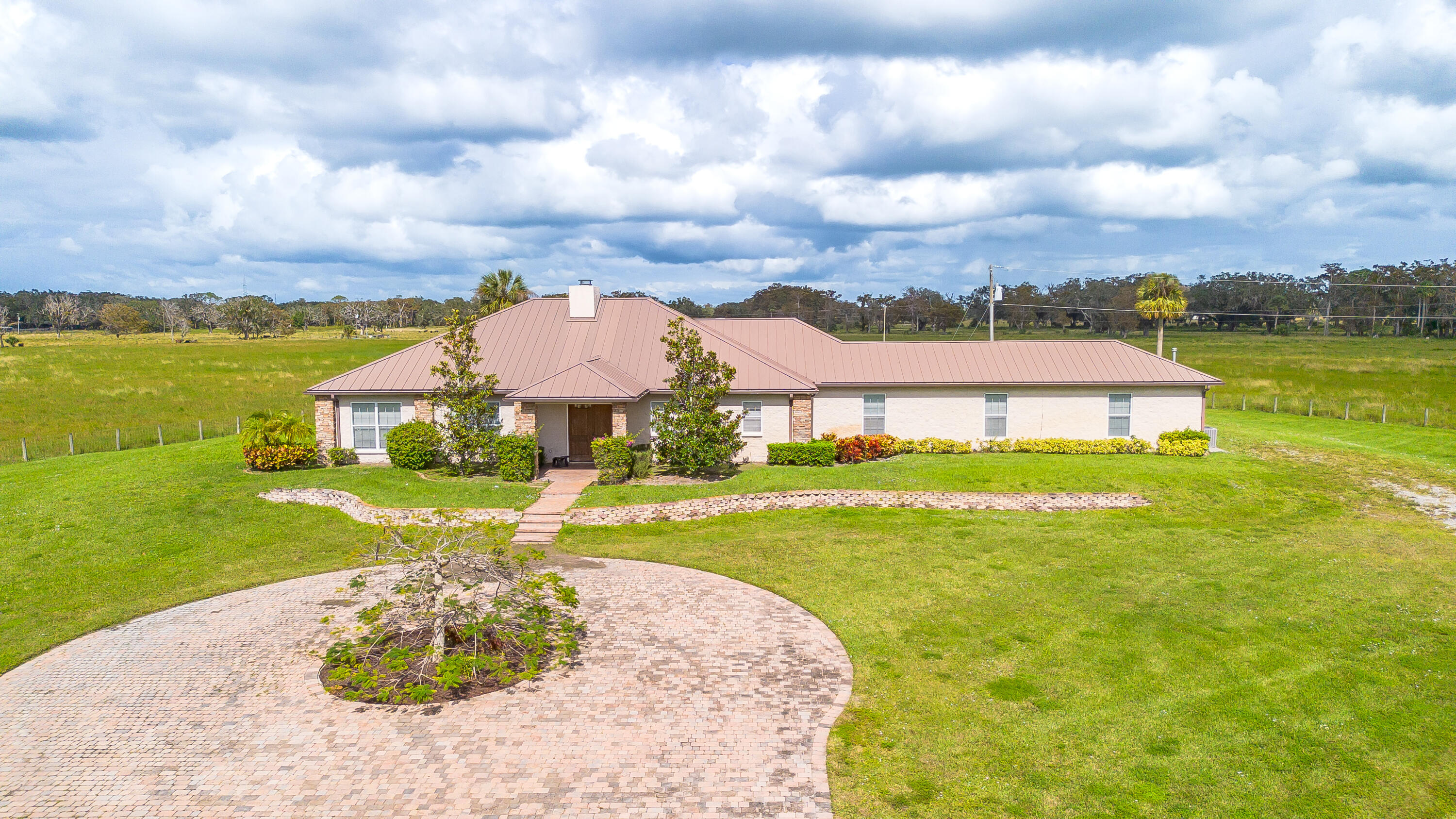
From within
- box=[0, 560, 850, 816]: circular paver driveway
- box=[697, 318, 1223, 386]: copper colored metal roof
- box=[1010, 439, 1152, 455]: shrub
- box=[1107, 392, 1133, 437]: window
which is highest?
box=[697, 318, 1223, 386]: copper colored metal roof

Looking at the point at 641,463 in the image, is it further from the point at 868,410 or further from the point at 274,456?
the point at 274,456

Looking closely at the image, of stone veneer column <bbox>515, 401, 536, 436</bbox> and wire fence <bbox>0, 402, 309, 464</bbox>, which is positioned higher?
stone veneer column <bbox>515, 401, 536, 436</bbox>

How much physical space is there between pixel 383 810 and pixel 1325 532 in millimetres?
20685

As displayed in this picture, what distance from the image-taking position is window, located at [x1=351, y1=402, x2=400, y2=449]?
998 inches

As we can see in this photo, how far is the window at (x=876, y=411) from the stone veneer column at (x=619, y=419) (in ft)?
29.3

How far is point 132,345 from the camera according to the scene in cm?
8388

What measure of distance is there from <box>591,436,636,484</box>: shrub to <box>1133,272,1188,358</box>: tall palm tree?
101 feet

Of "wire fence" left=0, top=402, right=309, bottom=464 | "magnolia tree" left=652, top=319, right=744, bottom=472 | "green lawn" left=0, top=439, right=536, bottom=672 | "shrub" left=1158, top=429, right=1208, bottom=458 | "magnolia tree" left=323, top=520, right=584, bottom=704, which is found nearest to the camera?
"magnolia tree" left=323, top=520, right=584, bottom=704

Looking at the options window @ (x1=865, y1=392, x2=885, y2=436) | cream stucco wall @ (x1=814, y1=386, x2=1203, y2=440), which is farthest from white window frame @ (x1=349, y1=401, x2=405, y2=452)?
window @ (x1=865, y1=392, x2=885, y2=436)

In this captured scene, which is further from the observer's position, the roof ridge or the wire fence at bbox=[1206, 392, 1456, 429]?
the wire fence at bbox=[1206, 392, 1456, 429]

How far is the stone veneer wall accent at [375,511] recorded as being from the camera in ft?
62.7

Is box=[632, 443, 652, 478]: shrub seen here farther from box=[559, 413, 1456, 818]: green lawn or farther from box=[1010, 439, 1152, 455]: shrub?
box=[1010, 439, 1152, 455]: shrub

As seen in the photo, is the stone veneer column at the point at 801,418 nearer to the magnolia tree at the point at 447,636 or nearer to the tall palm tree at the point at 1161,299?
the magnolia tree at the point at 447,636

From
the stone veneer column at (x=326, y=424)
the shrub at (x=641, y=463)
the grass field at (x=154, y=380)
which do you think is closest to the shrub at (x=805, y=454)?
the shrub at (x=641, y=463)
